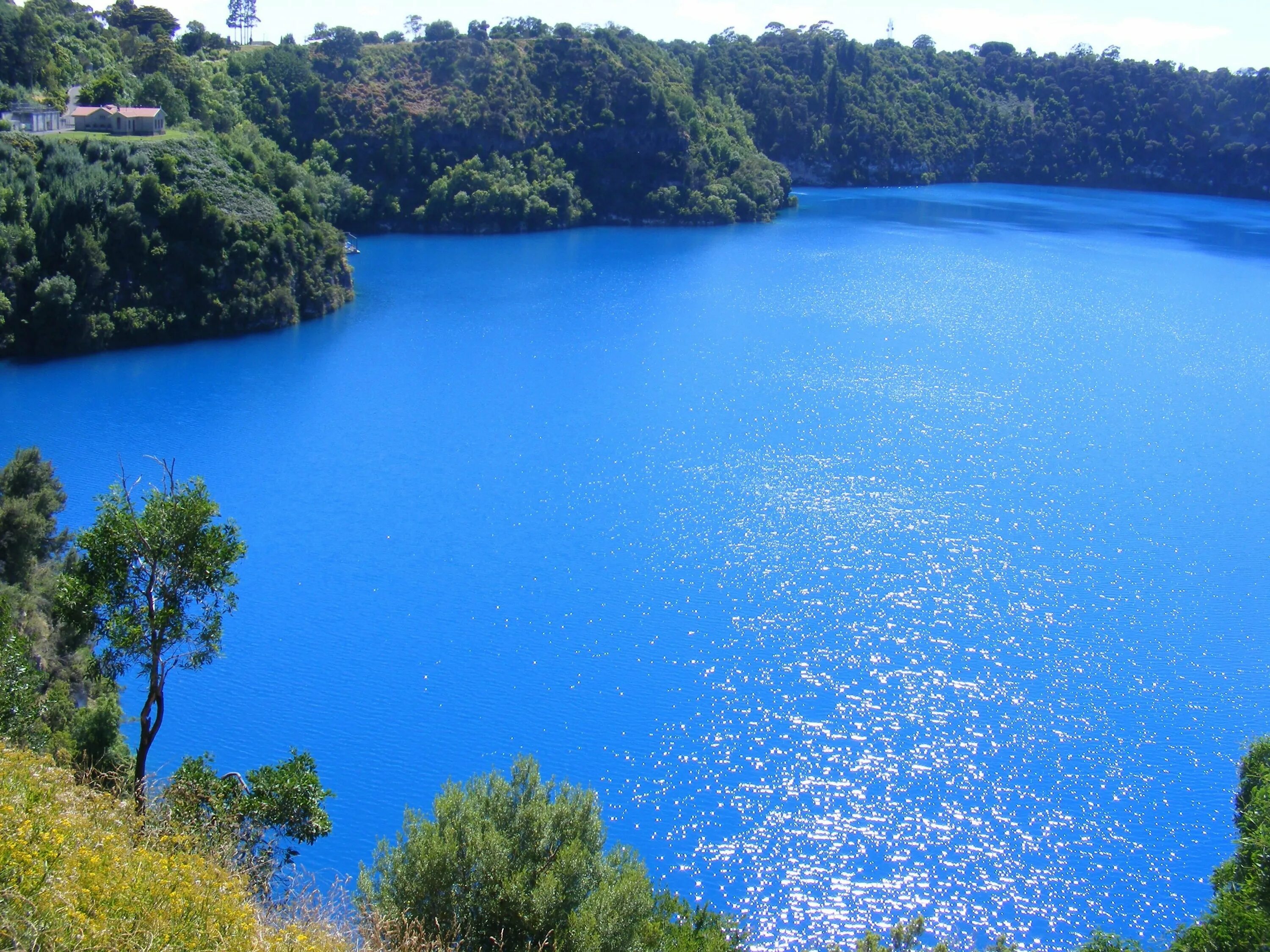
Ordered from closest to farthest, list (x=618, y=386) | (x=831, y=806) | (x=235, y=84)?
(x=831, y=806) < (x=618, y=386) < (x=235, y=84)

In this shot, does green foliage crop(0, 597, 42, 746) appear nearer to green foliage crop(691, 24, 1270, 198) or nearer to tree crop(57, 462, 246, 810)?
tree crop(57, 462, 246, 810)

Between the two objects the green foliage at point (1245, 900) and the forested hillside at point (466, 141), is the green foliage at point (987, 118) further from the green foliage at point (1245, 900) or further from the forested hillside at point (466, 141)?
the green foliage at point (1245, 900)

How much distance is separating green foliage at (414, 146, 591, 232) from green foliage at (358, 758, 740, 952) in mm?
67444

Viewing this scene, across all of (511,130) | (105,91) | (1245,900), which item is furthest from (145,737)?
(511,130)

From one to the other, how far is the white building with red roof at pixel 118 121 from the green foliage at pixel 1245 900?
51549mm

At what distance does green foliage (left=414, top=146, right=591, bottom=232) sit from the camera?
74562 millimetres

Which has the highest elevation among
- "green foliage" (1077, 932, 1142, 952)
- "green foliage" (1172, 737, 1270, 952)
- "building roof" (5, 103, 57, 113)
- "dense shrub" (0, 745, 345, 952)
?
"building roof" (5, 103, 57, 113)

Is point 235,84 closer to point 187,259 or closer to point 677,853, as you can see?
point 187,259

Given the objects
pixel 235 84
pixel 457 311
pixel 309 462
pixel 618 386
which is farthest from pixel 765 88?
pixel 309 462

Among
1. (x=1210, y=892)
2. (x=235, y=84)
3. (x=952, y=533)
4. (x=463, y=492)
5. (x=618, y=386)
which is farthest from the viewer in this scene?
(x=235, y=84)

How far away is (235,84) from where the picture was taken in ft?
248

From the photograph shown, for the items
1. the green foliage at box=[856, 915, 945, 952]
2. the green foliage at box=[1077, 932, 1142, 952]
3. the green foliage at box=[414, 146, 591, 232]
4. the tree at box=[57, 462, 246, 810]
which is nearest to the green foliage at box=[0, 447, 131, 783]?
the tree at box=[57, 462, 246, 810]

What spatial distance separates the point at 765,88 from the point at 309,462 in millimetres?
94580

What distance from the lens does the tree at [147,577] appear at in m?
12.4
